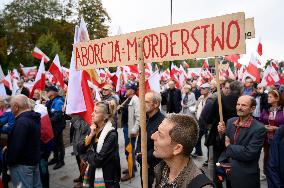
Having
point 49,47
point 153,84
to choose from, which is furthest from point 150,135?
point 49,47

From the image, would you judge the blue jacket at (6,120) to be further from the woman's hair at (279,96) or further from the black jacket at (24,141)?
the woman's hair at (279,96)

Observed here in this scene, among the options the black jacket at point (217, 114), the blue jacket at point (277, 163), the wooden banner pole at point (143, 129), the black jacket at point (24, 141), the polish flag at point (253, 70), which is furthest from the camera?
the polish flag at point (253, 70)

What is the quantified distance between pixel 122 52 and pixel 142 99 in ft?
2.05

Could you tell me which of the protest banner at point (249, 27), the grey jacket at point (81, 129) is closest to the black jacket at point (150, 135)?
the grey jacket at point (81, 129)

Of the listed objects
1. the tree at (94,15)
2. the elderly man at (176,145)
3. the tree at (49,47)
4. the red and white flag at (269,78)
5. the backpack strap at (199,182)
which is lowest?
the backpack strap at (199,182)

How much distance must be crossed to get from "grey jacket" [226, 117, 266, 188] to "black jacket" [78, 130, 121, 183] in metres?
1.39

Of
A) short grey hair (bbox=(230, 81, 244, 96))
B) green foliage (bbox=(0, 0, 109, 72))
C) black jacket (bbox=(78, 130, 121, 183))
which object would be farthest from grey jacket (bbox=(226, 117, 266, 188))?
green foliage (bbox=(0, 0, 109, 72))

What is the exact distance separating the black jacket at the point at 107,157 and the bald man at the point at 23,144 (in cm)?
92

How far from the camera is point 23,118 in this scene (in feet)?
14.2

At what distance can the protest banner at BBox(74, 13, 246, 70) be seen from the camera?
2.34 meters

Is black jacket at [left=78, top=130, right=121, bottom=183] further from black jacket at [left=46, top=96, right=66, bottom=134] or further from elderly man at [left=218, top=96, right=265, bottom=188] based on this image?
black jacket at [left=46, top=96, right=66, bottom=134]

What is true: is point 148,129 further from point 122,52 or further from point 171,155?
point 171,155

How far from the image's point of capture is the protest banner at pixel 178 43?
2338 mm

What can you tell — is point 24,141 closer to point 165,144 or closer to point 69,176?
point 69,176
